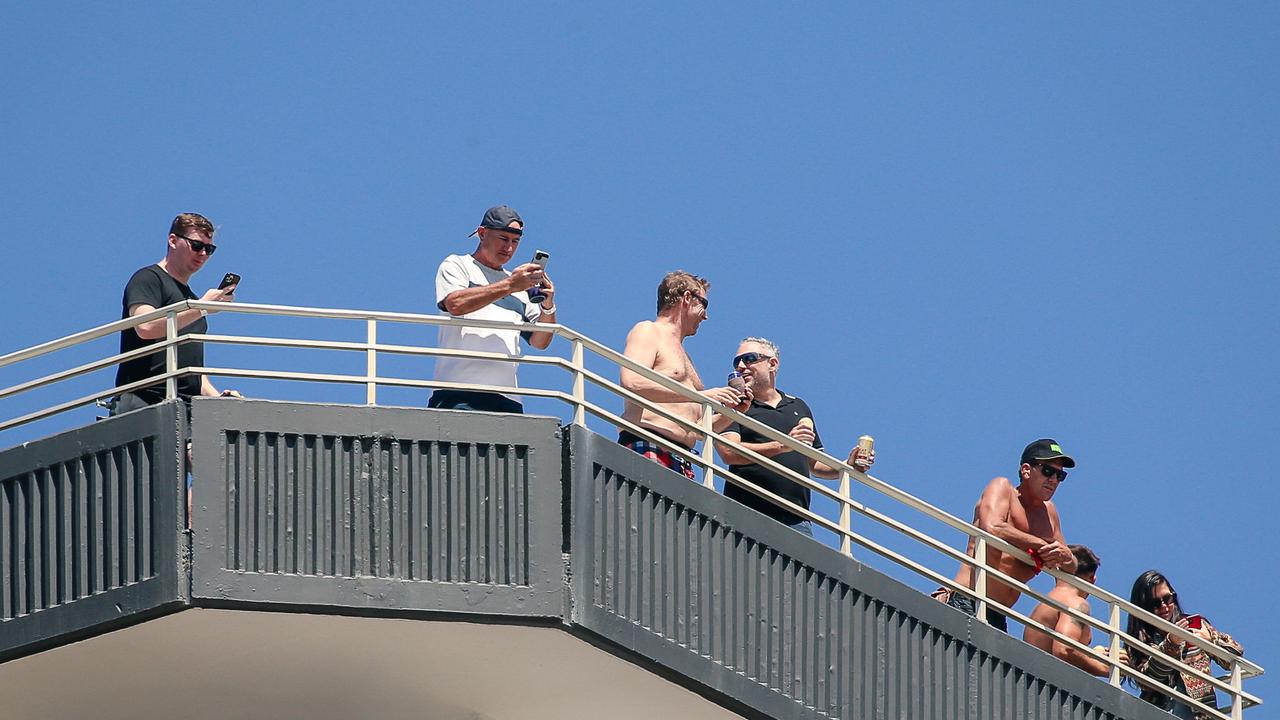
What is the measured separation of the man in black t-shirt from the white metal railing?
1.22 feet

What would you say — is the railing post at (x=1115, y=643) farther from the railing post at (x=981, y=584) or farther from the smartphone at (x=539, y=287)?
the smartphone at (x=539, y=287)

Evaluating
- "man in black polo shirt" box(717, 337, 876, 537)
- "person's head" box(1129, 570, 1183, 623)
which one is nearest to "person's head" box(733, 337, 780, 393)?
"man in black polo shirt" box(717, 337, 876, 537)

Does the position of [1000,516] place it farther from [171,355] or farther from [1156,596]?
[171,355]

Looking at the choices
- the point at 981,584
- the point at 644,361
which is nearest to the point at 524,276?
the point at 644,361

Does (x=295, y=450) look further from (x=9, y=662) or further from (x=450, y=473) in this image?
(x=9, y=662)

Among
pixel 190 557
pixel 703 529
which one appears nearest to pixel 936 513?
pixel 703 529

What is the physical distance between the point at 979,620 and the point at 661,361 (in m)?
2.93

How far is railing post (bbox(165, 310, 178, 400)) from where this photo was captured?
1318 centimetres

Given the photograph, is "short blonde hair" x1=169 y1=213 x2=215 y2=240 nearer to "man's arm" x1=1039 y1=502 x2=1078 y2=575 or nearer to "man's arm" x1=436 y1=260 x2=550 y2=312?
"man's arm" x1=436 y1=260 x2=550 y2=312

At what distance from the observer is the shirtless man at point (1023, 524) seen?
15781 millimetres

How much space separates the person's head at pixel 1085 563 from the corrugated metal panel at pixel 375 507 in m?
5.19

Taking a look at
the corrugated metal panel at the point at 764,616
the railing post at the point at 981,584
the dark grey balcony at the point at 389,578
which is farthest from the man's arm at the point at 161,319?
the railing post at the point at 981,584

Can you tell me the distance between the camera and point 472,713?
14531 mm

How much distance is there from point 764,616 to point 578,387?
2052 millimetres
